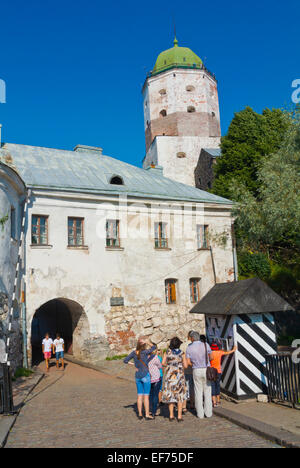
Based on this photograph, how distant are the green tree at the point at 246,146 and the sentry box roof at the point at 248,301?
21.3 meters

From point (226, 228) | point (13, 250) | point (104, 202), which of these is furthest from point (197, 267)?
point (13, 250)

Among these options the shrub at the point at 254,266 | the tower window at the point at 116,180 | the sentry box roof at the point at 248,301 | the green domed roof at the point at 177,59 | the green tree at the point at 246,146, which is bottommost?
the sentry box roof at the point at 248,301

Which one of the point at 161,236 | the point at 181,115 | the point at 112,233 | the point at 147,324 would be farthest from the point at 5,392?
the point at 181,115

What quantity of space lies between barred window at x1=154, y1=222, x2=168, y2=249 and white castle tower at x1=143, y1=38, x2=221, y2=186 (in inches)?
949

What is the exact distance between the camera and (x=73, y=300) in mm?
18375

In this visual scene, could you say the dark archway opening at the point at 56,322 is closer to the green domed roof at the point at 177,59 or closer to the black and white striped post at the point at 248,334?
the black and white striped post at the point at 248,334

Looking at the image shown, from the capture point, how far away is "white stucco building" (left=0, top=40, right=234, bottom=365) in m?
17.8

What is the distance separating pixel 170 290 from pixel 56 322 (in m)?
6.51

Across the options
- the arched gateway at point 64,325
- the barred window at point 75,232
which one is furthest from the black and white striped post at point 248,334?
the barred window at point 75,232

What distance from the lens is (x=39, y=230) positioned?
59.7ft

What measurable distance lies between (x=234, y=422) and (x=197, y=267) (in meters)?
13.8

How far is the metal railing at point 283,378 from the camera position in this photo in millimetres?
8844

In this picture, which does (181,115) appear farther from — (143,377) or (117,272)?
(143,377)
